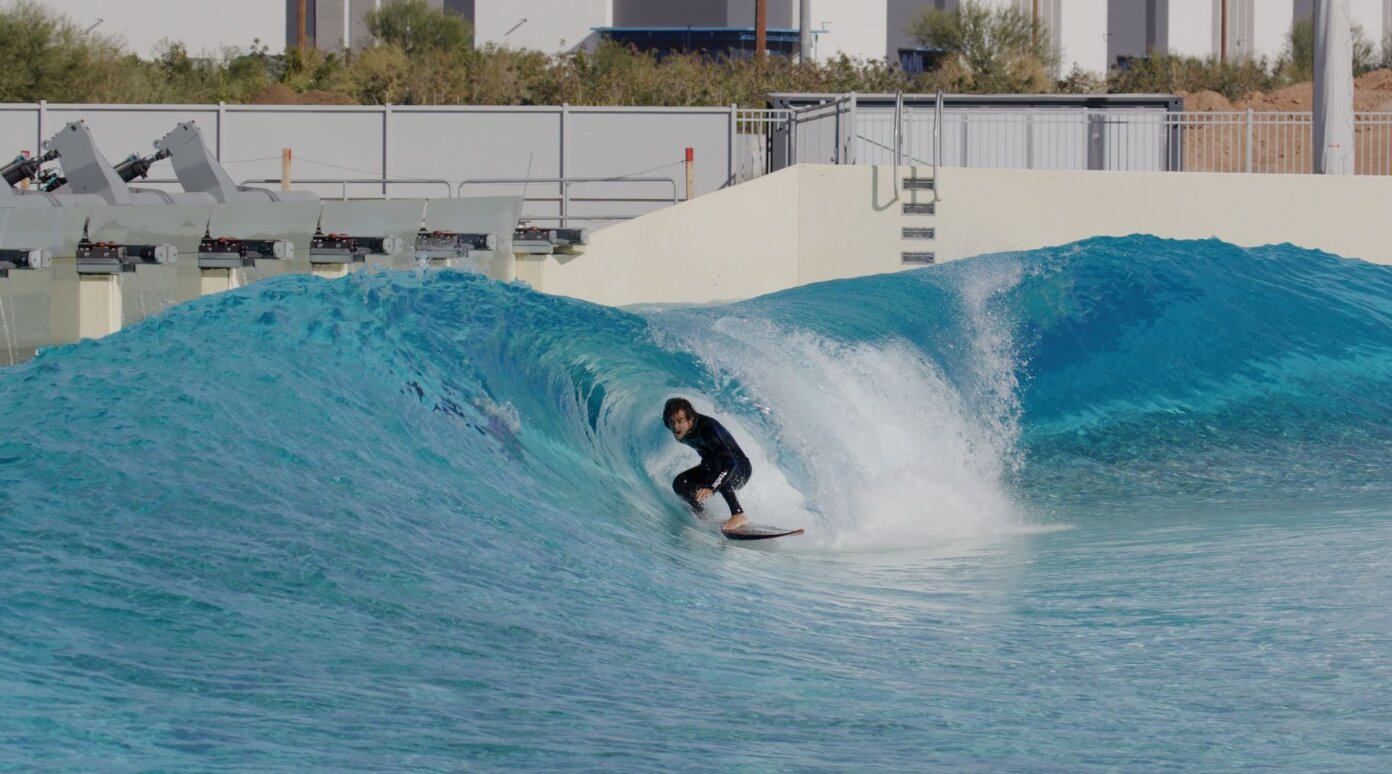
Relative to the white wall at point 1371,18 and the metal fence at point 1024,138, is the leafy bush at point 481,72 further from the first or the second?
the white wall at point 1371,18

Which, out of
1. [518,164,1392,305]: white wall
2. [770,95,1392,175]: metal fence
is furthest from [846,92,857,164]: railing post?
[518,164,1392,305]: white wall

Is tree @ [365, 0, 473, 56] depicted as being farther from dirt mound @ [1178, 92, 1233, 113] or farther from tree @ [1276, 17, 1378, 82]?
tree @ [1276, 17, 1378, 82]

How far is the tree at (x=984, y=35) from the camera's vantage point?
167ft

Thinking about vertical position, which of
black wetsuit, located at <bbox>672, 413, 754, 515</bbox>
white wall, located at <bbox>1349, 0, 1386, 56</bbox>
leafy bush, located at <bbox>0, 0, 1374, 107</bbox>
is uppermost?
white wall, located at <bbox>1349, 0, 1386, 56</bbox>

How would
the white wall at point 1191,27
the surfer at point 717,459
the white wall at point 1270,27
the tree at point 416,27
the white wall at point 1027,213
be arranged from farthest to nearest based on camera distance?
the white wall at point 1270,27, the white wall at point 1191,27, the tree at point 416,27, the white wall at point 1027,213, the surfer at point 717,459

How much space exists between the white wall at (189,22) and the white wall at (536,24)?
237 inches

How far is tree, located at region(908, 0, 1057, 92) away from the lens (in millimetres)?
50969

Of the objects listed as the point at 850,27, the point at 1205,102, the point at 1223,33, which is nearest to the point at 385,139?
the point at 1205,102

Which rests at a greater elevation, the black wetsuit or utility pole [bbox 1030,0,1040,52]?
utility pole [bbox 1030,0,1040,52]

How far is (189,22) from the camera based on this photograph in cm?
4834

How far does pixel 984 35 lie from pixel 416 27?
17528 millimetres

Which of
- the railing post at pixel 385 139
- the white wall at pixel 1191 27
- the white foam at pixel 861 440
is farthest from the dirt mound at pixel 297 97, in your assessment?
the white wall at pixel 1191 27

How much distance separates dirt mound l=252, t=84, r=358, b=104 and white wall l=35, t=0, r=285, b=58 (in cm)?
1167

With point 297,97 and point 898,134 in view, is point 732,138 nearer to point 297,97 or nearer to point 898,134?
point 898,134
